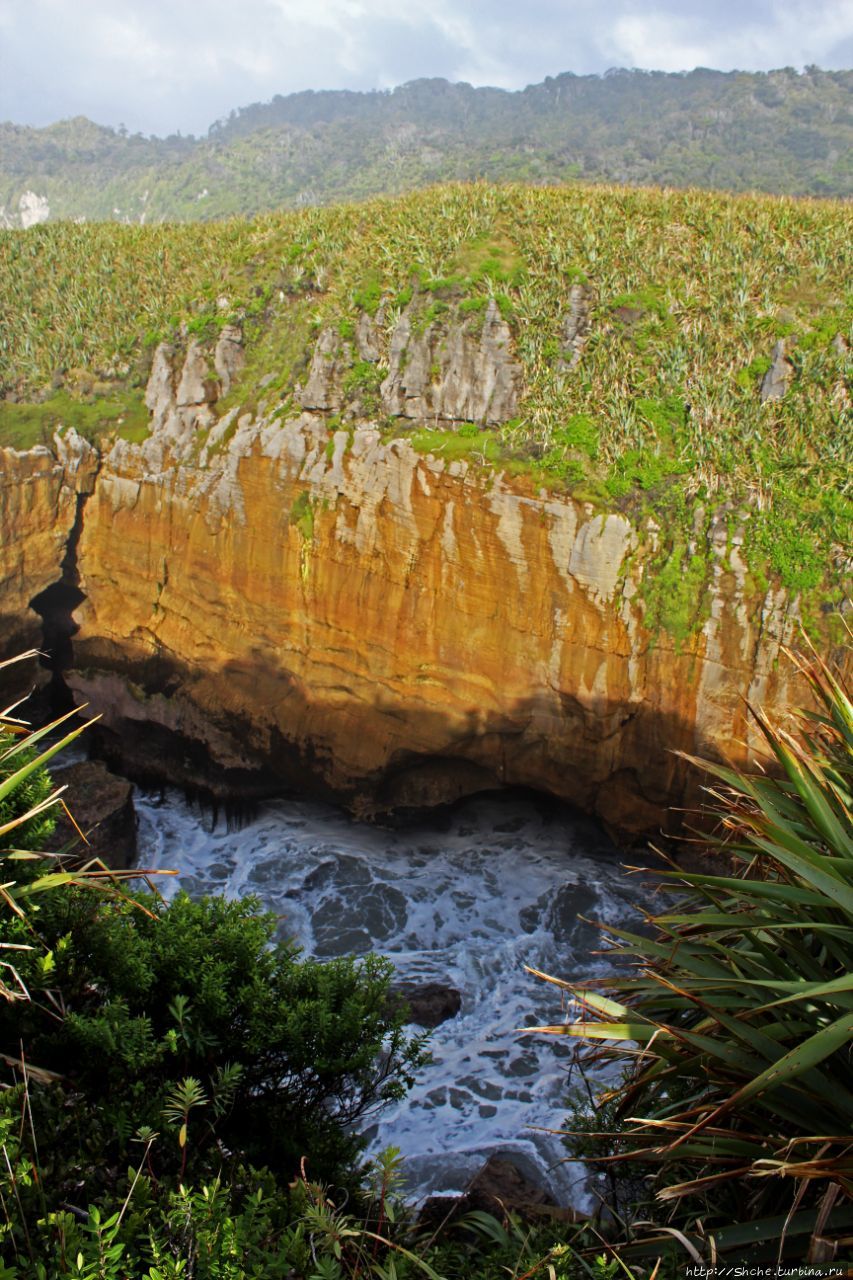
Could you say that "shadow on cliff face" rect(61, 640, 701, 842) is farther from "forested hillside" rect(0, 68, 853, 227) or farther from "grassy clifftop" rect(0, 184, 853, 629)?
"forested hillside" rect(0, 68, 853, 227)

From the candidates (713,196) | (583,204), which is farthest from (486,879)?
(713,196)

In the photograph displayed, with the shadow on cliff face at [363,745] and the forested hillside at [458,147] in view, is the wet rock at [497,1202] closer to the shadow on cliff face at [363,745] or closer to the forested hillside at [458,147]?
the shadow on cliff face at [363,745]

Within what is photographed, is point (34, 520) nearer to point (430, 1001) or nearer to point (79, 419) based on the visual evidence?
point (79, 419)

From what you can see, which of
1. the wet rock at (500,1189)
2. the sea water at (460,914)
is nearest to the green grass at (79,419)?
the sea water at (460,914)

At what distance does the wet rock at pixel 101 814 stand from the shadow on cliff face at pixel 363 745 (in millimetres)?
1471

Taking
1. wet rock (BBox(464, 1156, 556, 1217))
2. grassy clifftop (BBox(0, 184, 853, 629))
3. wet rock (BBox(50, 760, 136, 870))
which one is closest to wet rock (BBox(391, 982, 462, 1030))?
wet rock (BBox(464, 1156, 556, 1217))

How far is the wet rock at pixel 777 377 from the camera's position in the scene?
1036cm

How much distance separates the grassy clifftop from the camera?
1003 centimetres

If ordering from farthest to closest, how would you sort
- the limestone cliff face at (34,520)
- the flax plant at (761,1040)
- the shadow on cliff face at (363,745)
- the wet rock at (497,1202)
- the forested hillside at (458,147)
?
the forested hillside at (458,147) → the limestone cliff face at (34,520) → the shadow on cliff face at (363,745) → the wet rock at (497,1202) → the flax plant at (761,1040)

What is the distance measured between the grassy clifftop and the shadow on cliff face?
2.48 metres

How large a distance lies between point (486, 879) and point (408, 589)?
3.91m

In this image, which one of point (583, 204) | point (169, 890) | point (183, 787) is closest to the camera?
point (169, 890)

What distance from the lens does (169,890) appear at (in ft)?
33.8

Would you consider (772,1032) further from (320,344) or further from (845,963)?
(320,344)
